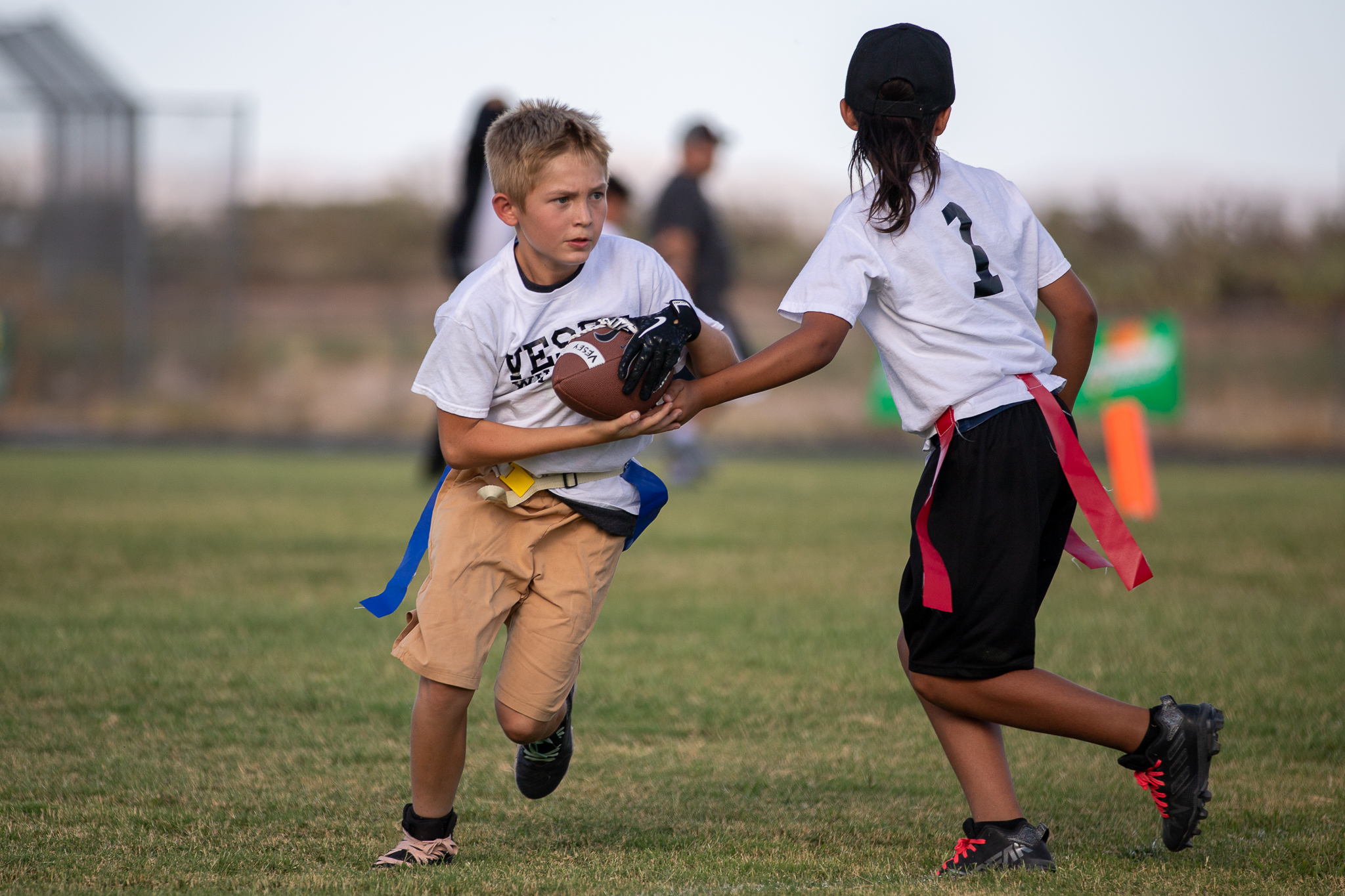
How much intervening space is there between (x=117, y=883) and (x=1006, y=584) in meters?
1.91

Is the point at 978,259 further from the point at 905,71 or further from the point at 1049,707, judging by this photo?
the point at 1049,707

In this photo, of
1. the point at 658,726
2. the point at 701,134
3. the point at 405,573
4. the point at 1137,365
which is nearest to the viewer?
the point at 405,573

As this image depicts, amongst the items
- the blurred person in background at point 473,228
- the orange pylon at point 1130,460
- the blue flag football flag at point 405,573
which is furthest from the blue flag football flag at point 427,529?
the orange pylon at point 1130,460

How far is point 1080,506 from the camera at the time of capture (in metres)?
2.84

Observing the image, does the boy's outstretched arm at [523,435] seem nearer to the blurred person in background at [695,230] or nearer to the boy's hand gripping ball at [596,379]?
the boy's hand gripping ball at [596,379]

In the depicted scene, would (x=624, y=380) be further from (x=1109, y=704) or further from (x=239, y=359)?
(x=239, y=359)

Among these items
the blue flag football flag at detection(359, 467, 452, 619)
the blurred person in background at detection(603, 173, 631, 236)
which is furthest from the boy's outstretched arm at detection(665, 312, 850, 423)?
the blurred person in background at detection(603, 173, 631, 236)

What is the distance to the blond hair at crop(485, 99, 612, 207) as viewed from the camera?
2.87 meters

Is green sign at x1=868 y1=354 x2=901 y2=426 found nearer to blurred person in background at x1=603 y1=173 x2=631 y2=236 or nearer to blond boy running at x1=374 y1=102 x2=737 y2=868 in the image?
blurred person in background at x1=603 y1=173 x2=631 y2=236

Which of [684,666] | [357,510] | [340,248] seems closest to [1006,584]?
[684,666]

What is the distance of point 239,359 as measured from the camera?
63.6ft

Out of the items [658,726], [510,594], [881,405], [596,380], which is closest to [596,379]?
[596,380]

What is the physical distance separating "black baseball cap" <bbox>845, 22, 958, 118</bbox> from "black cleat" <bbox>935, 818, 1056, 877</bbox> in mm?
1535

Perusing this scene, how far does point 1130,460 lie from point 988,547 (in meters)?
6.66
